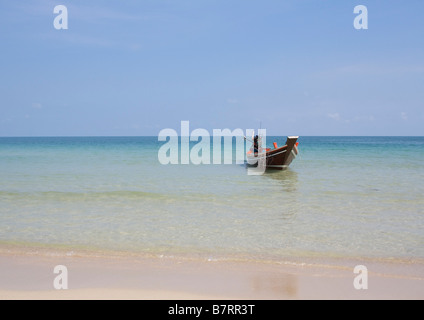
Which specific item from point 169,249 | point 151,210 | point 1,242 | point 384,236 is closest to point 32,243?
point 1,242

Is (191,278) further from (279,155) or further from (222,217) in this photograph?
(279,155)

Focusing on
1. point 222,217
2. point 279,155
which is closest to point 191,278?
point 222,217

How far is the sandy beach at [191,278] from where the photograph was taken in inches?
178

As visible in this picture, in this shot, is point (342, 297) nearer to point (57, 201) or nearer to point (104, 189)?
point (57, 201)

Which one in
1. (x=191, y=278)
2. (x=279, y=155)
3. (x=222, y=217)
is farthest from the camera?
(x=279, y=155)

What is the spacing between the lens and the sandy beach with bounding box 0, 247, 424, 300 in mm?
4531

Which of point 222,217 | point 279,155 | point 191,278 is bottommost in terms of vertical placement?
point 191,278

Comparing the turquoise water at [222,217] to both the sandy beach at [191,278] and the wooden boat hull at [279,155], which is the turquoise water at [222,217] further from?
the wooden boat hull at [279,155]

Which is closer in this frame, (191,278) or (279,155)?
(191,278)

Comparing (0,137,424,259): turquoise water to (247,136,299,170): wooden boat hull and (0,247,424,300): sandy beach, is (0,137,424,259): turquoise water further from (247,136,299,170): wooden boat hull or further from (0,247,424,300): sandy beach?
(247,136,299,170): wooden boat hull

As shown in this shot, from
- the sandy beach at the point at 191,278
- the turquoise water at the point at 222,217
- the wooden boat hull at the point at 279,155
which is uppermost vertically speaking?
the wooden boat hull at the point at 279,155

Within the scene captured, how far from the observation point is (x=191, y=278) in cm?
511

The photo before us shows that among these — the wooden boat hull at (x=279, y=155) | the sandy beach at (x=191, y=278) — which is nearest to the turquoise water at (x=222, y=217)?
the sandy beach at (x=191, y=278)

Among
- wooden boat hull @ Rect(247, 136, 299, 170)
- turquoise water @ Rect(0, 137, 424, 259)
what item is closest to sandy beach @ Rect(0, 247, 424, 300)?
turquoise water @ Rect(0, 137, 424, 259)
